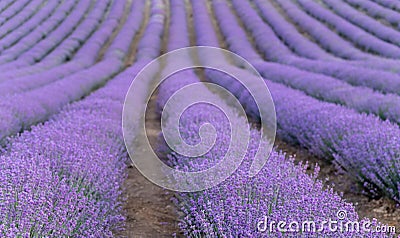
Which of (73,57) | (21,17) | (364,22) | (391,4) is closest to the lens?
(73,57)

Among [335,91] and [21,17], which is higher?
[335,91]

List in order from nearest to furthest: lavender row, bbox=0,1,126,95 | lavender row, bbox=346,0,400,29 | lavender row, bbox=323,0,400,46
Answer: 1. lavender row, bbox=0,1,126,95
2. lavender row, bbox=323,0,400,46
3. lavender row, bbox=346,0,400,29

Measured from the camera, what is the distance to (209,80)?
32.9 ft

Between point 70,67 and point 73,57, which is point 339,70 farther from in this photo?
point 73,57

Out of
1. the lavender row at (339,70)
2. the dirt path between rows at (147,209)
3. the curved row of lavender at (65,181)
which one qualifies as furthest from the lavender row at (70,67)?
the lavender row at (339,70)

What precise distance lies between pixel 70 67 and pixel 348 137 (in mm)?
7501

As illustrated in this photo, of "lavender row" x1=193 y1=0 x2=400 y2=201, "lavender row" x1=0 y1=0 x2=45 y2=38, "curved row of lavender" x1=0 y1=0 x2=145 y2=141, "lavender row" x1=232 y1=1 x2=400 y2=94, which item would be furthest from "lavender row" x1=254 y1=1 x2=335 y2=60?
"lavender row" x1=0 y1=0 x2=45 y2=38

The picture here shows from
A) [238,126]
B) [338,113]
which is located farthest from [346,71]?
[238,126]

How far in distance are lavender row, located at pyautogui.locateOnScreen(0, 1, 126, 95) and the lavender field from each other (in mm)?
Answer: 62

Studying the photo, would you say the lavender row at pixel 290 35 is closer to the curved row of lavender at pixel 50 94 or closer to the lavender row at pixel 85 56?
the curved row of lavender at pixel 50 94

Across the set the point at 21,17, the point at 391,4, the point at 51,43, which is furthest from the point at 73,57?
the point at 391,4

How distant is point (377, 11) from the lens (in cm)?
1425

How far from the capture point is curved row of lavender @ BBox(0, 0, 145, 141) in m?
5.25

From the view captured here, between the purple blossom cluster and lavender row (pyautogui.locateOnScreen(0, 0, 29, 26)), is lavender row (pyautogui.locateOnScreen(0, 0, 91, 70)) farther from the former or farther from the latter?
lavender row (pyautogui.locateOnScreen(0, 0, 29, 26))
